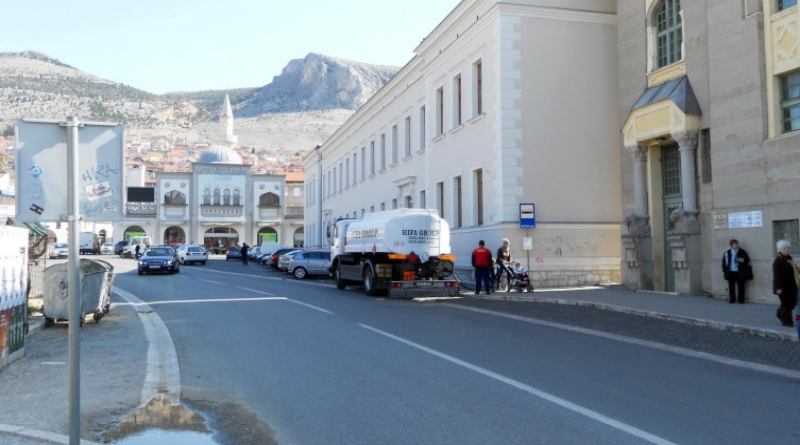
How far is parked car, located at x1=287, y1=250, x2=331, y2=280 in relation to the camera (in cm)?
3612

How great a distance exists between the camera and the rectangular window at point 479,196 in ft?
90.6

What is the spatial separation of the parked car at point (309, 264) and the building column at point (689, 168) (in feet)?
68.5

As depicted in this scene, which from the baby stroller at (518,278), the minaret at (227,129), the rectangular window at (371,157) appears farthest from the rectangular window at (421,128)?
the minaret at (227,129)

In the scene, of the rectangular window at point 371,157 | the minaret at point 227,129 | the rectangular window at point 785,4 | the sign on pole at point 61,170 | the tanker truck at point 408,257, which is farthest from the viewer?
the minaret at point 227,129

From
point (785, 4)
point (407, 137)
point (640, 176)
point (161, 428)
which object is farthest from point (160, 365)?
point (407, 137)

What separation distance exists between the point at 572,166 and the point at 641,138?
431 cm

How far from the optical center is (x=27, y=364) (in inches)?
387

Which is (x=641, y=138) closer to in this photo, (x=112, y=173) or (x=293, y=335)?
(x=293, y=335)

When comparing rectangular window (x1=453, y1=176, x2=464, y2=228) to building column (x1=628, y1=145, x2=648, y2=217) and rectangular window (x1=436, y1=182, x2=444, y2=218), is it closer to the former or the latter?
rectangular window (x1=436, y1=182, x2=444, y2=218)

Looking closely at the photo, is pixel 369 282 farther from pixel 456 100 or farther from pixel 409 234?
pixel 456 100

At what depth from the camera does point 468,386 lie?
8.23 m

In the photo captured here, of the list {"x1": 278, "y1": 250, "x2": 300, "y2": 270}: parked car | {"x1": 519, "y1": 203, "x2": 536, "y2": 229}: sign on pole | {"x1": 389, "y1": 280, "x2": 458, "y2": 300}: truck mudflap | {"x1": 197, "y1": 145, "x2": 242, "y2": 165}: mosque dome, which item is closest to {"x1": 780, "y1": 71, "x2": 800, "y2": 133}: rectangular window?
{"x1": 519, "y1": 203, "x2": 536, "y2": 229}: sign on pole

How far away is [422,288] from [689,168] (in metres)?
8.61

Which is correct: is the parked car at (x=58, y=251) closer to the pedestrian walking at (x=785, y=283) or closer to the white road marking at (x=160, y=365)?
the white road marking at (x=160, y=365)
